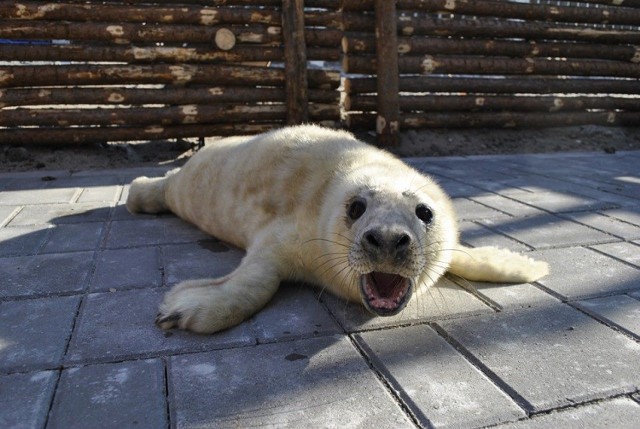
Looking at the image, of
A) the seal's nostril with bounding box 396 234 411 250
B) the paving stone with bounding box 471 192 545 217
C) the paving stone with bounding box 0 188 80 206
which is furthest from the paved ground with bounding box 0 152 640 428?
the paving stone with bounding box 0 188 80 206

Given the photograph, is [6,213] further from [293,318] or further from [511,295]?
[511,295]

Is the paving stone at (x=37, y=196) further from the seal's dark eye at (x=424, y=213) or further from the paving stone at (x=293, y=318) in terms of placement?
the seal's dark eye at (x=424, y=213)

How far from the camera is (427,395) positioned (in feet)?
6.60

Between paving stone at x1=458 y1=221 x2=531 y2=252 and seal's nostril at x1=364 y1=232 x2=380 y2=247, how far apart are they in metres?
1.58

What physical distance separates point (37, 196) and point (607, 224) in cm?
496

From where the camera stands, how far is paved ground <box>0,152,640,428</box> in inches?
75.2

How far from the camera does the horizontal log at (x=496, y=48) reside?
8.13 metres

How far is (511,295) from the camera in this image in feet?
9.77

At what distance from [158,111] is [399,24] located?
3.69 meters

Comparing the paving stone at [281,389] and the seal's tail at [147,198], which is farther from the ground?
the seal's tail at [147,198]

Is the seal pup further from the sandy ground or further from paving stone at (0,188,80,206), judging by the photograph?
the sandy ground

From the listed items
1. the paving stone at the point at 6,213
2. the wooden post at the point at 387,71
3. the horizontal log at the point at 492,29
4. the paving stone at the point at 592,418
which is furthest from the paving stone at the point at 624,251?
the horizontal log at the point at 492,29

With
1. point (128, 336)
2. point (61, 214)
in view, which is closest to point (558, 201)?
point (128, 336)

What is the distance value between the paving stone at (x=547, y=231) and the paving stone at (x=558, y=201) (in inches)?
14.0
